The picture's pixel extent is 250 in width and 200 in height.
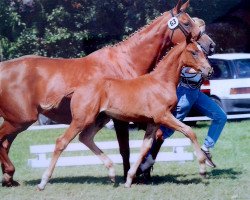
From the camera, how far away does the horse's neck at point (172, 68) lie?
8031 mm

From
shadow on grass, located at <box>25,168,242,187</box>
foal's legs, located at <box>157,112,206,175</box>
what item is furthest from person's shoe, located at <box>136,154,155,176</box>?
foal's legs, located at <box>157,112,206,175</box>

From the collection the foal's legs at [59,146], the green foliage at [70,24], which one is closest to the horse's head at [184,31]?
the foal's legs at [59,146]

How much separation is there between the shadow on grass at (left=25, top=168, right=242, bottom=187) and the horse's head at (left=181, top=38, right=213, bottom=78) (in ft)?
4.92

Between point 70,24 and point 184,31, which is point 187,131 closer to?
point 184,31

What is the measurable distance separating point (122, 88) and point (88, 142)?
950 mm

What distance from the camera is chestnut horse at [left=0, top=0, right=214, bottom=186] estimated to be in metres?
8.34

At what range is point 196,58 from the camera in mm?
7969

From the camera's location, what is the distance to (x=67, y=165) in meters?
10.3

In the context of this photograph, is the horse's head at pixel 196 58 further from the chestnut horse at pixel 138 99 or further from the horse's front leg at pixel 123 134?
the horse's front leg at pixel 123 134

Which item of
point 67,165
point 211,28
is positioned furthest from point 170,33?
point 211,28

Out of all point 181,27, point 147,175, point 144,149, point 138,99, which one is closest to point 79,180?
point 147,175

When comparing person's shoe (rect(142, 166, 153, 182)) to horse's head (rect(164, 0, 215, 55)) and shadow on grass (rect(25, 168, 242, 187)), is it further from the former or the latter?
horse's head (rect(164, 0, 215, 55))

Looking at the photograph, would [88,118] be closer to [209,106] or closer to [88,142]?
[88,142]

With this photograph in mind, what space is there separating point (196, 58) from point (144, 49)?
2.86 feet
